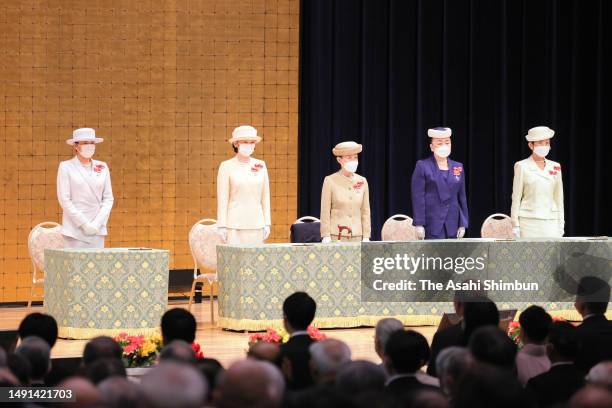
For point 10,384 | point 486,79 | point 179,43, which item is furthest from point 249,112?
point 10,384

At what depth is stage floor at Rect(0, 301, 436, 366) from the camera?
6.70 metres

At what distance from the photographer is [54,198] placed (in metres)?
9.65

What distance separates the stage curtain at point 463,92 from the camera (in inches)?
410

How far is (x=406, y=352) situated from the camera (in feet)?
11.8

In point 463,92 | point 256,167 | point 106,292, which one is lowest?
point 106,292

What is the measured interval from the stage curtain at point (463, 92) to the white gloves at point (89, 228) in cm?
313

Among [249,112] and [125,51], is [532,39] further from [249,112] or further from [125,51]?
[125,51]

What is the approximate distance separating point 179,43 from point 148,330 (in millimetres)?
3636

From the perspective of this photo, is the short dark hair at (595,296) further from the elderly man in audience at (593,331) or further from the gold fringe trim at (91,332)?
the gold fringe trim at (91,332)

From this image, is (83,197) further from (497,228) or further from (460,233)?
(497,228)

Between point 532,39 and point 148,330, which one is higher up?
point 532,39

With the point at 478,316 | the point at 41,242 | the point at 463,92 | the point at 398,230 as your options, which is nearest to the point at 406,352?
the point at 478,316

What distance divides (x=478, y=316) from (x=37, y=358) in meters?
1.79

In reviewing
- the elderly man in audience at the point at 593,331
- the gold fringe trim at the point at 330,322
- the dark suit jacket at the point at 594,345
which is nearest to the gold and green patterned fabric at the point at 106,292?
the gold fringe trim at the point at 330,322
